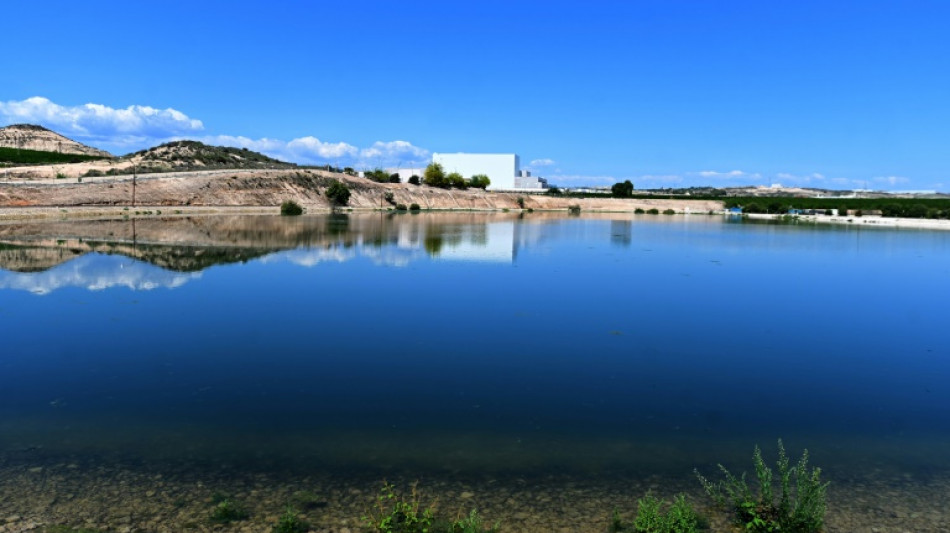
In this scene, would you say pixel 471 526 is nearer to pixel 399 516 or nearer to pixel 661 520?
pixel 399 516

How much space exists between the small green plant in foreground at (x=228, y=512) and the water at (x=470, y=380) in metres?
0.50

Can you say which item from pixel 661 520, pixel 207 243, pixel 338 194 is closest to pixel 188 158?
pixel 338 194

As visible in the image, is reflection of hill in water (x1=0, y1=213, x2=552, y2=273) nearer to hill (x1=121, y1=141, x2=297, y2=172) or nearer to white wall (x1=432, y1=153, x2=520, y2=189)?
hill (x1=121, y1=141, x2=297, y2=172)

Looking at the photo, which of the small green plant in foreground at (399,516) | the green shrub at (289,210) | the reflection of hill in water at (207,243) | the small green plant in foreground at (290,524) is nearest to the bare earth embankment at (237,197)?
the green shrub at (289,210)

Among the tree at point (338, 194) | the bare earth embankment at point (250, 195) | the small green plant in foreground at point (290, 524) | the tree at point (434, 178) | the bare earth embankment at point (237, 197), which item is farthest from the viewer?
the tree at point (434, 178)

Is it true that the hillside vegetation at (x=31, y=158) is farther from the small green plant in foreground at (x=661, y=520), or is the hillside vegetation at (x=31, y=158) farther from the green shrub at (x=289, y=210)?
the small green plant in foreground at (x=661, y=520)

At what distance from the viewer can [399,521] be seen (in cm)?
667

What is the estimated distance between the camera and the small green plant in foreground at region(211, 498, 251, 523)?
6.63 metres

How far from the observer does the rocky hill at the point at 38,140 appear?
138 m

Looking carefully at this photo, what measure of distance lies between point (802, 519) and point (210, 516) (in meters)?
5.87

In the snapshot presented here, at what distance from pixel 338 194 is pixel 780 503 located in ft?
291

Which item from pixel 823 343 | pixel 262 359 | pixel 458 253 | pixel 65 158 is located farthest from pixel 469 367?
pixel 65 158

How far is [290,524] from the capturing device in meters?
6.41

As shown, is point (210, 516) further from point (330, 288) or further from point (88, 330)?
point (330, 288)
